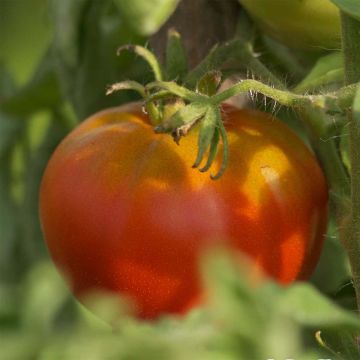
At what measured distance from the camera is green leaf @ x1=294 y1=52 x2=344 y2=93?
624 mm

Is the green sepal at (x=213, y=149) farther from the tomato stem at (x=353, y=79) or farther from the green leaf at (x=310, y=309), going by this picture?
the green leaf at (x=310, y=309)

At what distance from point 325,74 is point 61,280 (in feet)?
1.57

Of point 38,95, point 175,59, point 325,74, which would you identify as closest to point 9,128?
point 38,95

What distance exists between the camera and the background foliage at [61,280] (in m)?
0.16

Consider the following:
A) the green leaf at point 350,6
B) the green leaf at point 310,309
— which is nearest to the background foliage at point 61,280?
the green leaf at point 310,309

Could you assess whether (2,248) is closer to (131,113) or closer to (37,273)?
(131,113)

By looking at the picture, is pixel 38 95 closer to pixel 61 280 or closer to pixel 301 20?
pixel 301 20

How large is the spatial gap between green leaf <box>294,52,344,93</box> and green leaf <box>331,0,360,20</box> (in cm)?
16

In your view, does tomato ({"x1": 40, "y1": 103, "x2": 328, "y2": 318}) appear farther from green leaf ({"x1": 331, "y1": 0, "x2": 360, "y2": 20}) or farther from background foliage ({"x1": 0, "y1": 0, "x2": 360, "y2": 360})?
green leaf ({"x1": 331, "y1": 0, "x2": 360, "y2": 20})

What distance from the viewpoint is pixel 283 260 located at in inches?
23.9

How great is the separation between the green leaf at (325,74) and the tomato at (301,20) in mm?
24

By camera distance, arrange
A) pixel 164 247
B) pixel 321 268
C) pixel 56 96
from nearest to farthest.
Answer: pixel 164 247, pixel 321 268, pixel 56 96

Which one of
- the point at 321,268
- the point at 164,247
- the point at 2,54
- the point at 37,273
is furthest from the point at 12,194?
the point at 37,273

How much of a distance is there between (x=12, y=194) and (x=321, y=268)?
1.39ft
